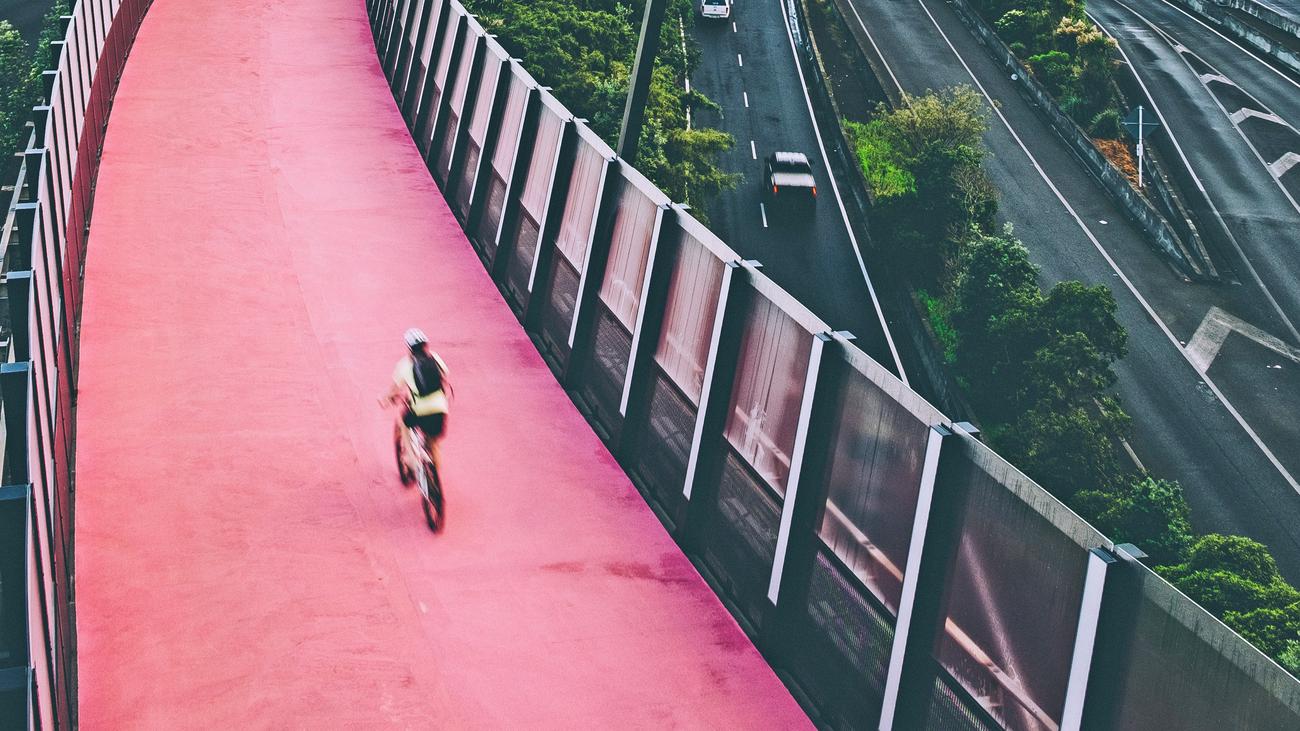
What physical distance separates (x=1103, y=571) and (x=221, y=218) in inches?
609

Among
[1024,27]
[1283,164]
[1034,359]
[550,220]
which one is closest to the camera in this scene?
[550,220]

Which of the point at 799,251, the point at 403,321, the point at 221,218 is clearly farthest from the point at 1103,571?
the point at 799,251

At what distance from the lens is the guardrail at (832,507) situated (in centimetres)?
643

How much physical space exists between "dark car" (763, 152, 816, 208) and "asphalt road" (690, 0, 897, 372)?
1.59ft

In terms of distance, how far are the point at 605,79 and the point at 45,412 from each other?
20883mm

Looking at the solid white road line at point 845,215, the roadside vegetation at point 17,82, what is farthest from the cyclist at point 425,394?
the roadside vegetation at point 17,82

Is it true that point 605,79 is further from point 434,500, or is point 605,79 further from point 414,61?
point 434,500

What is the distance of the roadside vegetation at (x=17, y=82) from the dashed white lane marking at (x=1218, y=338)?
36.1 m

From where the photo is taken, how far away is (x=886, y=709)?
820 cm

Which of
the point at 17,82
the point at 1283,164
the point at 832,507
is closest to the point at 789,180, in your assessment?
the point at 1283,164

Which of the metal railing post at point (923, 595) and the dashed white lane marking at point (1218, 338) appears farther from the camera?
the dashed white lane marking at point (1218, 338)

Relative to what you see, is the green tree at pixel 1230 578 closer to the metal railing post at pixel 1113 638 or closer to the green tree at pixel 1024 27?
the metal railing post at pixel 1113 638

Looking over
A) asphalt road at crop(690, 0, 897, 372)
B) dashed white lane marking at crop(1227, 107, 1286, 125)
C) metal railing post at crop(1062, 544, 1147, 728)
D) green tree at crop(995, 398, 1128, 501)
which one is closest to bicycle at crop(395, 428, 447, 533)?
metal railing post at crop(1062, 544, 1147, 728)

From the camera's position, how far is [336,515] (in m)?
11.3
